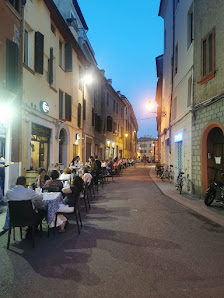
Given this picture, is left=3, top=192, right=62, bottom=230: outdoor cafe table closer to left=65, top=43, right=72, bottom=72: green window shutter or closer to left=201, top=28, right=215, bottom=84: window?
left=201, top=28, right=215, bottom=84: window

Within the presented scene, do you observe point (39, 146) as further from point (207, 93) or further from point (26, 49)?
point (207, 93)

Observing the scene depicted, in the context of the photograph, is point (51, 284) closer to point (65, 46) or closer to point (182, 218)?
point (182, 218)

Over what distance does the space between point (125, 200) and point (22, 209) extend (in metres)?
5.96

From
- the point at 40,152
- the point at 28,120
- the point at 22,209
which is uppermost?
the point at 28,120

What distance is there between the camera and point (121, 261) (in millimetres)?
4297

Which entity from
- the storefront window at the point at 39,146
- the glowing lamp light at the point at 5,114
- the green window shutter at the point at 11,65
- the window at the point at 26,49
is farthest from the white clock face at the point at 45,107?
the glowing lamp light at the point at 5,114

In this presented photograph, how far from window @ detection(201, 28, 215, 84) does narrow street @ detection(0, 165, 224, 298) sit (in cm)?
608

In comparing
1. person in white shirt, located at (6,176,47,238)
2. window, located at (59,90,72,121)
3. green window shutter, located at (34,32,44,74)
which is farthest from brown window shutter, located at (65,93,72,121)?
person in white shirt, located at (6,176,47,238)

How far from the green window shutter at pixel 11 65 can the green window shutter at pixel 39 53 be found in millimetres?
2033

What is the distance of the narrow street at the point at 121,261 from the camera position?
3412 millimetres

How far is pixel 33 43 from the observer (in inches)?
487

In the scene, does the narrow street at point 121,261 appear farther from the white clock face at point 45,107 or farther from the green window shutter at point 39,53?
the green window shutter at point 39,53

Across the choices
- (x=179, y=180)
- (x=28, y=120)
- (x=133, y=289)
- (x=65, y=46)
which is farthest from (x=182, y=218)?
(x=65, y=46)

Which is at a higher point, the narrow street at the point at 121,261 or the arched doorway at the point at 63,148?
the arched doorway at the point at 63,148
